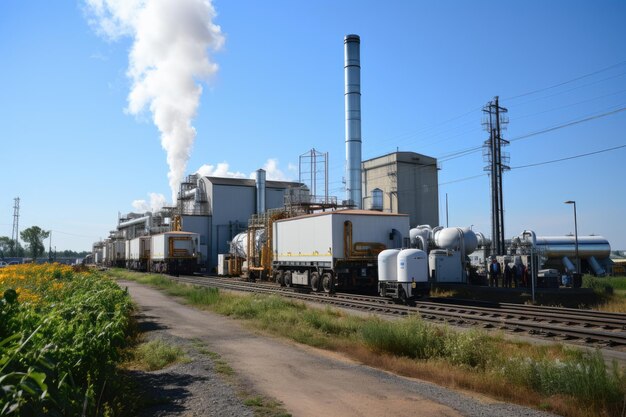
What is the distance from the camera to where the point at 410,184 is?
6681 centimetres

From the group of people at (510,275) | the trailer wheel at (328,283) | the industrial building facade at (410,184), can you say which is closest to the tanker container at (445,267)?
the group of people at (510,275)

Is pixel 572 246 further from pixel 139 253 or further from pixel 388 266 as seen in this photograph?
pixel 139 253

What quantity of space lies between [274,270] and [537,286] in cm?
1487

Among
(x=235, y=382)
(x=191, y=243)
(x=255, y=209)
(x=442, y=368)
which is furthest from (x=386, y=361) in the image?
(x=255, y=209)

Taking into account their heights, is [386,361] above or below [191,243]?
below

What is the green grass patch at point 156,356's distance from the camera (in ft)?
30.0

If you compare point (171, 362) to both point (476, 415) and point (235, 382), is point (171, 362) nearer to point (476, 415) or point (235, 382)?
point (235, 382)

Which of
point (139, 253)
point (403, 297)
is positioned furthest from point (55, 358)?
point (139, 253)

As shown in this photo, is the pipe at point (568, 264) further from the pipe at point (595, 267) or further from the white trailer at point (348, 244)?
the white trailer at point (348, 244)

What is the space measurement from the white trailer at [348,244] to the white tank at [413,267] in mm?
3989

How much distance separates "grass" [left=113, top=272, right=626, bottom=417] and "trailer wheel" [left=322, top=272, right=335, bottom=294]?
7603 mm

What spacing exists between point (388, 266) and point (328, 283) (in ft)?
14.1

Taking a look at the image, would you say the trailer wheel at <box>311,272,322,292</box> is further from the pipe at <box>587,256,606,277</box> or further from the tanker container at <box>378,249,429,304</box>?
the pipe at <box>587,256,606,277</box>

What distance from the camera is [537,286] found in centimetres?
2730
